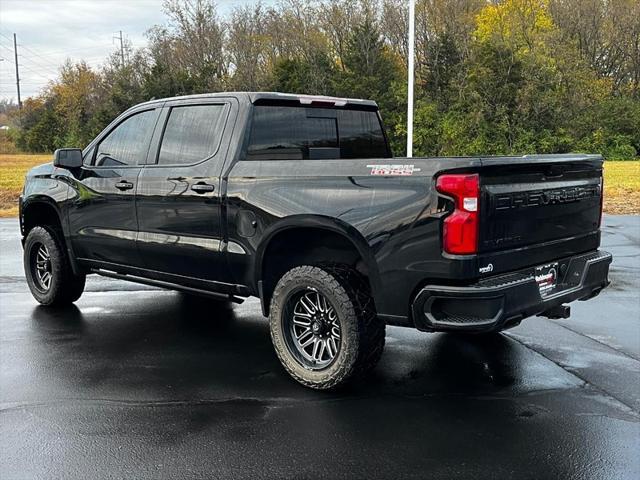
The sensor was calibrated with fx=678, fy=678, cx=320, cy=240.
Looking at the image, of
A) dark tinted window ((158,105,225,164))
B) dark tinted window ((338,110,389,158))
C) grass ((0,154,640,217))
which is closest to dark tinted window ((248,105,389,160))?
dark tinted window ((338,110,389,158))

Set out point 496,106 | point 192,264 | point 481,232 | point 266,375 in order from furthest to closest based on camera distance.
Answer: point 496,106
point 192,264
point 266,375
point 481,232

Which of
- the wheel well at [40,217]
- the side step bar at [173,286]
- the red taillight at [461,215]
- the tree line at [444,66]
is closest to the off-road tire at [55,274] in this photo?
the wheel well at [40,217]

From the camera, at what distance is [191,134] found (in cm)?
520

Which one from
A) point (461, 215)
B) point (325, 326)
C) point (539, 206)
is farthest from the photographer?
point (325, 326)

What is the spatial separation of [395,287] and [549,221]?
111cm

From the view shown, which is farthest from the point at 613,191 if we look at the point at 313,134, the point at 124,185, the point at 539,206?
the point at 124,185

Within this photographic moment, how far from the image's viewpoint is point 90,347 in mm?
5410

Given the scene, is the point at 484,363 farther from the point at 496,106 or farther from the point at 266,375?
the point at 496,106

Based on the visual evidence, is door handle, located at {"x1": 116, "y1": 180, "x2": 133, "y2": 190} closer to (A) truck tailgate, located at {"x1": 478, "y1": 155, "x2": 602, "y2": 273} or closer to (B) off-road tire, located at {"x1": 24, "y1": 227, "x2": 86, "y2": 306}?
(B) off-road tire, located at {"x1": 24, "y1": 227, "x2": 86, "y2": 306}

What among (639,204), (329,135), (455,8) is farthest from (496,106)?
(329,135)

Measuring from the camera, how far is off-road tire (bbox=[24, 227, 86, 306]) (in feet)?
21.2

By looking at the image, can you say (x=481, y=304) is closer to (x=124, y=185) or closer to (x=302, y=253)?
(x=302, y=253)

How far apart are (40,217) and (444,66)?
32.8 metres

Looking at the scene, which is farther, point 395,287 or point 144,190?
point 144,190
